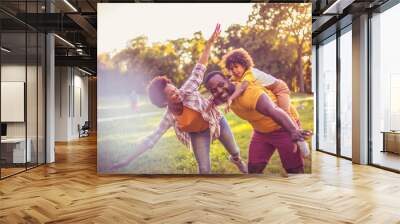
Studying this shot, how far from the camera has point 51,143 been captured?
8.28 meters

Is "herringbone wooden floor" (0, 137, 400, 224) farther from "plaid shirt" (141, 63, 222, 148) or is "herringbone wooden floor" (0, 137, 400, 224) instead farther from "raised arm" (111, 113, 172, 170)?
"plaid shirt" (141, 63, 222, 148)

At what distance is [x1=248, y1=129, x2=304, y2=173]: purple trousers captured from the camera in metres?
6.42

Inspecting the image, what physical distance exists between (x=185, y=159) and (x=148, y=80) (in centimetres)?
143

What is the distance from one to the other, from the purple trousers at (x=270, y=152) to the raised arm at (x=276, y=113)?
0.14 metres

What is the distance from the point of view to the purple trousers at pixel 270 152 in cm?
642

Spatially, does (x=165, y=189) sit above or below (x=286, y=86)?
below

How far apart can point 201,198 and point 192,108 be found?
1949 millimetres

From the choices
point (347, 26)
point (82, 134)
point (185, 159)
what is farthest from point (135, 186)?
point (82, 134)

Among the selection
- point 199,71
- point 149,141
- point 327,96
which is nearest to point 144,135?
point 149,141

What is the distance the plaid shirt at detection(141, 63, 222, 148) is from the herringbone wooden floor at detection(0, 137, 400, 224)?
2.24 ft

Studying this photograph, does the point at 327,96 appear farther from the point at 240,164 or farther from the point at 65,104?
the point at 65,104

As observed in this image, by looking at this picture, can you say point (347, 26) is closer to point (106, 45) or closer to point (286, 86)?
point (286, 86)

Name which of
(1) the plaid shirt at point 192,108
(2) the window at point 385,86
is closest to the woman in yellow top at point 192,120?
(1) the plaid shirt at point 192,108

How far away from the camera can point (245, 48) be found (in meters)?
6.46
